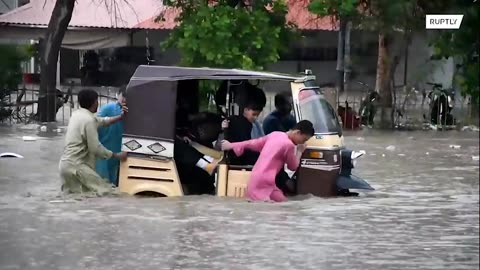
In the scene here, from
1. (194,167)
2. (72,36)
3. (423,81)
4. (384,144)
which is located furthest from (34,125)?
(423,81)

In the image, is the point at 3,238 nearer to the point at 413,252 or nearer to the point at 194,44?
the point at 413,252

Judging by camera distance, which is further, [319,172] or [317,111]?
[317,111]

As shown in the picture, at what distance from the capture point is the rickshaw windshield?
34.8 ft

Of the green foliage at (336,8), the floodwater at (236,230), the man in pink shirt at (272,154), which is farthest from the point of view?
the man in pink shirt at (272,154)

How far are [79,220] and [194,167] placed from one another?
82.7 inches

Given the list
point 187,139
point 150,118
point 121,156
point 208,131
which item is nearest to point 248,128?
point 208,131

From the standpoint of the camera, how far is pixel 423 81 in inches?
88.8

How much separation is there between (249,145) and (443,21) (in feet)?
26.1

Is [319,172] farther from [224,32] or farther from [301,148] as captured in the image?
[224,32]

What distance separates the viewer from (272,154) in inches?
391

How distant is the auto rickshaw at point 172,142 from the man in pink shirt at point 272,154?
29cm

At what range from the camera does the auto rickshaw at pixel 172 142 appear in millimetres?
10328

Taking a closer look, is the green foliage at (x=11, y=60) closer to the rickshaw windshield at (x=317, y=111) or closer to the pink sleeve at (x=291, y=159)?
the pink sleeve at (x=291, y=159)

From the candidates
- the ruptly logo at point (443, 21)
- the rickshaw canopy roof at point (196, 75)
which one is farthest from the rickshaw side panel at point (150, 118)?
the ruptly logo at point (443, 21)
